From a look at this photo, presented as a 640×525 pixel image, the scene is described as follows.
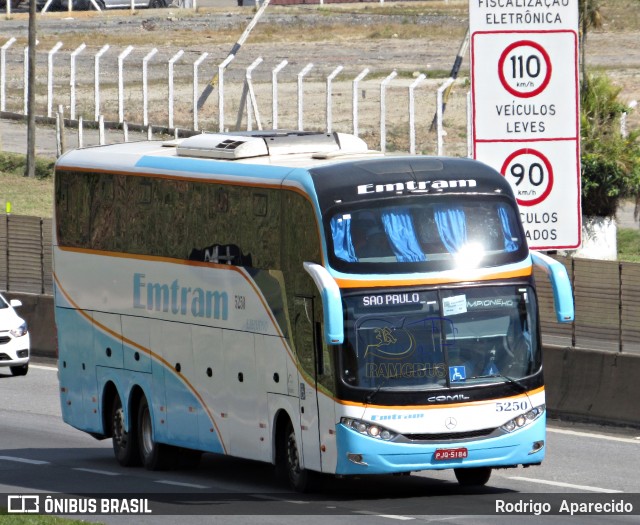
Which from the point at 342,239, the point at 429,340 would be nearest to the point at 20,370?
the point at 342,239

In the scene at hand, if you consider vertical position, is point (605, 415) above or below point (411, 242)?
below

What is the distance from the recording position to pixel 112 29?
249ft

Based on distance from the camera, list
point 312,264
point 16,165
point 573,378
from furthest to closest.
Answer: point 16,165
point 573,378
point 312,264

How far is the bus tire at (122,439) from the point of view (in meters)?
20.5

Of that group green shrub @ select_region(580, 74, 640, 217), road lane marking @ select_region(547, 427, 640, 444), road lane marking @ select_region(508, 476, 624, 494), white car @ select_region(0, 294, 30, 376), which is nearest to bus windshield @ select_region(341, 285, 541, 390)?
road lane marking @ select_region(508, 476, 624, 494)

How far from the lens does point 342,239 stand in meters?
16.3

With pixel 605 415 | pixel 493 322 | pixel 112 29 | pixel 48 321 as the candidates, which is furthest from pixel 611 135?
pixel 112 29

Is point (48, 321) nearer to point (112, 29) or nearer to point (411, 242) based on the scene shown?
point (411, 242)

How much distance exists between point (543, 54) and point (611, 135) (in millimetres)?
17946

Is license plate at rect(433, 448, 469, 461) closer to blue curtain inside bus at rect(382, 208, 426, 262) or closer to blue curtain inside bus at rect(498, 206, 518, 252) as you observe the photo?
blue curtain inside bus at rect(382, 208, 426, 262)

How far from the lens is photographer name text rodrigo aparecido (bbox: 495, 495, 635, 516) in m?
15.6

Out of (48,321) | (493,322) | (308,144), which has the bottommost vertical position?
(48,321)

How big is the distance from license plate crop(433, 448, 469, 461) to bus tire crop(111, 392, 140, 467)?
550 centimetres

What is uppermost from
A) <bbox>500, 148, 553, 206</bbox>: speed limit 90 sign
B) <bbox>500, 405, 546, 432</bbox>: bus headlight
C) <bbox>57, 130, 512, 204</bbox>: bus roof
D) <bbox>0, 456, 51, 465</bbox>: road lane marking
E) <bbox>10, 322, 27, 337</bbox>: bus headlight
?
<bbox>57, 130, 512, 204</bbox>: bus roof
